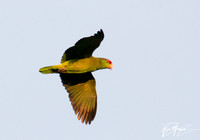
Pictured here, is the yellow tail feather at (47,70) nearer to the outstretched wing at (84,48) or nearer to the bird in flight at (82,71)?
the bird in flight at (82,71)

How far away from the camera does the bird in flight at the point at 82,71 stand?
1304 centimetres

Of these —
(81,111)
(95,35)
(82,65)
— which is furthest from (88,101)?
(95,35)

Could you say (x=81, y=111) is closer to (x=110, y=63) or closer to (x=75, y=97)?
(x=75, y=97)

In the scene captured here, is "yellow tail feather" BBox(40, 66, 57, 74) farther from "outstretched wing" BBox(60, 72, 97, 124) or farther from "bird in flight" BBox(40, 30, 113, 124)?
"outstretched wing" BBox(60, 72, 97, 124)

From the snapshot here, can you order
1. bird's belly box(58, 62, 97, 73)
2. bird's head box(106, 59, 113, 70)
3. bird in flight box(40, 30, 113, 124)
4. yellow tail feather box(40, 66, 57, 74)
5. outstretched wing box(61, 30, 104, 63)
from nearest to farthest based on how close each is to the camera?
outstretched wing box(61, 30, 104, 63), bird in flight box(40, 30, 113, 124), yellow tail feather box(40, 66, 57, 74), bird's belly box(58, 62, 97, 73), bird's head box(106, 59, 113, 70)

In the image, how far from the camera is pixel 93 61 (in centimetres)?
1366

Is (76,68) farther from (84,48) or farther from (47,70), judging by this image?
(47,70)

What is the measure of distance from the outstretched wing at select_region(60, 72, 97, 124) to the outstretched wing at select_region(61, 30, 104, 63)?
1.00 metres

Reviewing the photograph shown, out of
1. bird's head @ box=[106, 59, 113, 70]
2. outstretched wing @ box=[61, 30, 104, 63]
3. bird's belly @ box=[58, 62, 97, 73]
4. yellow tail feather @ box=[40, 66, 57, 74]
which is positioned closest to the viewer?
outstretched wing @ box=[61, 30, 104, 63]

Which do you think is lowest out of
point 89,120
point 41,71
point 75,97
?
point 89,120

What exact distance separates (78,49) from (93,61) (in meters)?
0.88

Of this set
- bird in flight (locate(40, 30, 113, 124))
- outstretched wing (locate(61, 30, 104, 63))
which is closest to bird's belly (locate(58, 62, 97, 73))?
bird in flight (locate(40, 30, 113, 124))

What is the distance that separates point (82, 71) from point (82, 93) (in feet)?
3.95

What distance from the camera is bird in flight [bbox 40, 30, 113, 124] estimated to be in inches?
513
